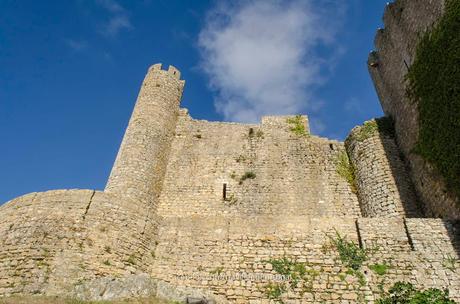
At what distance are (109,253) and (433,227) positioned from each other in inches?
384

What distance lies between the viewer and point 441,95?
11.2m

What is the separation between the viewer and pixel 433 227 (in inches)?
411

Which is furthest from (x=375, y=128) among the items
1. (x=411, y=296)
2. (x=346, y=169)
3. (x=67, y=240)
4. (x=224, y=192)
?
(x=67, y=240)

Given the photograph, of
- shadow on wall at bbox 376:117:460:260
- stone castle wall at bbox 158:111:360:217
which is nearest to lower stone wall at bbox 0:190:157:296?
stone castle wall at bbox 158:111:360:217

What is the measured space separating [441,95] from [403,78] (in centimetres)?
382

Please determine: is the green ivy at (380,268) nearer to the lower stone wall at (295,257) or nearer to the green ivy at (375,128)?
the lower stone wall at (295,257)

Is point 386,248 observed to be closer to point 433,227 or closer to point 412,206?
point 433,227

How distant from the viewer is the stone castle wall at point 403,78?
11773 millimetres

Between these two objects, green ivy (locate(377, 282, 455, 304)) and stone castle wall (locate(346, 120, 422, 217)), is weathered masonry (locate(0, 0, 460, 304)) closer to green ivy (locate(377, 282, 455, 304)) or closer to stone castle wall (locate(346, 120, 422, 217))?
stone castle wall (locate(346, 120, 422, 217))

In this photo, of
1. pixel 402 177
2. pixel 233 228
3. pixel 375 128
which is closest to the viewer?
pixel 233 228

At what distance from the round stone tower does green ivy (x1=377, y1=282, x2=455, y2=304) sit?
901cm

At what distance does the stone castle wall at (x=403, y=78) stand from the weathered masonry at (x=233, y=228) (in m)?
0.18

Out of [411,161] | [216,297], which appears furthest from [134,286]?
[411,161]

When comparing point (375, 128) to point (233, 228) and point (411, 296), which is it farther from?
point (233, 228)
